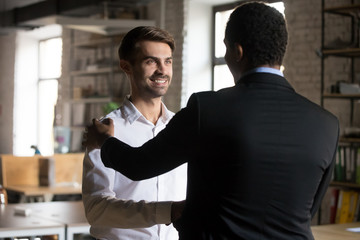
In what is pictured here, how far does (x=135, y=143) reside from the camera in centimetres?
206

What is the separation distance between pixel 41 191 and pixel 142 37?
14.3 feet

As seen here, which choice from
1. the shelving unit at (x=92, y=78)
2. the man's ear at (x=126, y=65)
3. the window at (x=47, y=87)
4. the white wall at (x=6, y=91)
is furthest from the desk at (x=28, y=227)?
the white wall at (x=6, y=91)

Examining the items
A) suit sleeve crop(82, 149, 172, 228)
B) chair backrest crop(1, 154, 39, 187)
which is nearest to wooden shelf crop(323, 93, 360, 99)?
chair backrest crop(1, 154, 39, 187)

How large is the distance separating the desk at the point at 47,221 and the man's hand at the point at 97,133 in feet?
6.24

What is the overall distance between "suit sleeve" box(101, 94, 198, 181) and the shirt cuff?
24 centimetres

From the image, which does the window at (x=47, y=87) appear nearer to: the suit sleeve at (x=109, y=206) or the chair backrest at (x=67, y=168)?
the chair backrest at (x=67, y=168)

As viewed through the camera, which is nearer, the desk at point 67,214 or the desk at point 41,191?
the desk at point 67,214

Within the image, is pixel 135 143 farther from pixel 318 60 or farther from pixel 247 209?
pixel 318 60

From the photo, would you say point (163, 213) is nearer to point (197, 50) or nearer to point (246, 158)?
point (246, 158)

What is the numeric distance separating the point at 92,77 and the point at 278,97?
957 cm

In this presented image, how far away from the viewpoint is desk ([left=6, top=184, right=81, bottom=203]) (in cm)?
612

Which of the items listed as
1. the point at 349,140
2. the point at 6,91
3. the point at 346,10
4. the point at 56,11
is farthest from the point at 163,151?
the point at 6,91

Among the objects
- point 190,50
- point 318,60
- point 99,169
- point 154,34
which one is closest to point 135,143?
point 99,169

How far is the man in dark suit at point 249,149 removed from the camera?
1.40 m
